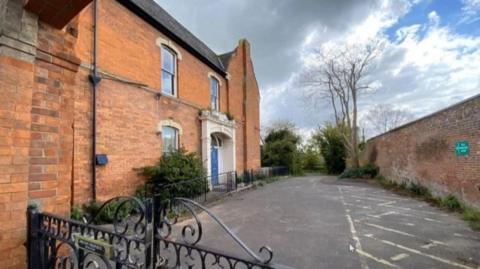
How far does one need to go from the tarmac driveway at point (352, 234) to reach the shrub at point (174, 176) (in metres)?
1.21

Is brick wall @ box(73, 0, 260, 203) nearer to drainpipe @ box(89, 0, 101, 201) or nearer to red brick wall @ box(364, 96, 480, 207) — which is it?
drainpipe @ box(89, 0, 101, 201)

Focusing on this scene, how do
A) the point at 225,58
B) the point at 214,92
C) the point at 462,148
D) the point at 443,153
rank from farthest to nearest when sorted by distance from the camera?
1. the point at 225,58
2. the point at 214,92
3. the point at 443,153
4. the point at 462,148

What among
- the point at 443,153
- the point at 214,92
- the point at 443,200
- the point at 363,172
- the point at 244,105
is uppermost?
the point at 214,92

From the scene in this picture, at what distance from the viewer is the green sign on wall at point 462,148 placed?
7.97 metres

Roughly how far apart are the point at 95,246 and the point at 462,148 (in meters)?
9.96

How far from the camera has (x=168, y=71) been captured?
11.1m

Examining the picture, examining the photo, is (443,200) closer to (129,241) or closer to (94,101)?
(129,241)

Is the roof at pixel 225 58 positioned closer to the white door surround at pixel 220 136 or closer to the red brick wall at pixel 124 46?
the white door surround at pixel 220 136

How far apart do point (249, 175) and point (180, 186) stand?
26.4 ft

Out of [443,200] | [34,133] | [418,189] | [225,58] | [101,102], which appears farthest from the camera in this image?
[225,58]

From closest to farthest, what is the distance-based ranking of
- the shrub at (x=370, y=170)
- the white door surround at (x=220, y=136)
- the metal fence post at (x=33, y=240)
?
the metal fence post at (x=33, y=240)
the white door surround at (x=220, y=136)
the shrub at (x=370, y=170)

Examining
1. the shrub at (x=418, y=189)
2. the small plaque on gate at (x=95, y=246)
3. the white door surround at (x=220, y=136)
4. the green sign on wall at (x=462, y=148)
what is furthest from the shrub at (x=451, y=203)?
the small plaque on gate at (x=95, y=246)

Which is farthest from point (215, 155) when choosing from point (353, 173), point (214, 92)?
point (353, 173)

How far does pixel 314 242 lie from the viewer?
5504 mm
